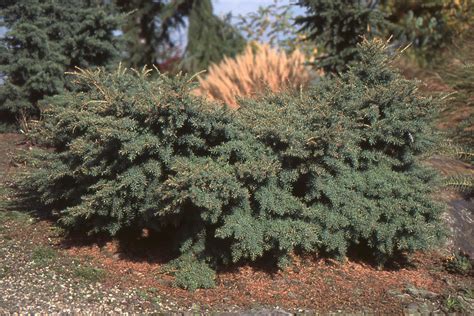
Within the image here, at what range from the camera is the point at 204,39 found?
1295 cm

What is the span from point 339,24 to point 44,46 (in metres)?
4.61

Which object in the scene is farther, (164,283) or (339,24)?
(339,24)

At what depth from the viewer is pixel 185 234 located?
4.98 metres

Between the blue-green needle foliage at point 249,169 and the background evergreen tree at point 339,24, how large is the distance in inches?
120

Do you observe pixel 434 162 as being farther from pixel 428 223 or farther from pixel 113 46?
pixel 113 46

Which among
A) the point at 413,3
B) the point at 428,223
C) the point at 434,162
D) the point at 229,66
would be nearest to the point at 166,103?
the point at 428,223

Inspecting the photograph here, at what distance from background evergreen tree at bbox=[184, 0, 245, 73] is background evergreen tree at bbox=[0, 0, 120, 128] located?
4.08 meters

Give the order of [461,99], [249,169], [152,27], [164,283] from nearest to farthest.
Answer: [249,169], [164,283], [461,99], [152,27]

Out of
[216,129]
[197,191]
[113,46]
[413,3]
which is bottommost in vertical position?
[197,191]

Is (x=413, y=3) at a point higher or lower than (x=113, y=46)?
higher

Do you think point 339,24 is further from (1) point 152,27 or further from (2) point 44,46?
(1) point 152,27

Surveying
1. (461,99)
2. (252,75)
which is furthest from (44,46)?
(461,99)

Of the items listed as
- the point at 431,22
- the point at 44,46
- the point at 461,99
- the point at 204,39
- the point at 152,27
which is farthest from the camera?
the point at 152,27

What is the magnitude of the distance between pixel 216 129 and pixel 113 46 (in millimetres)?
4679
